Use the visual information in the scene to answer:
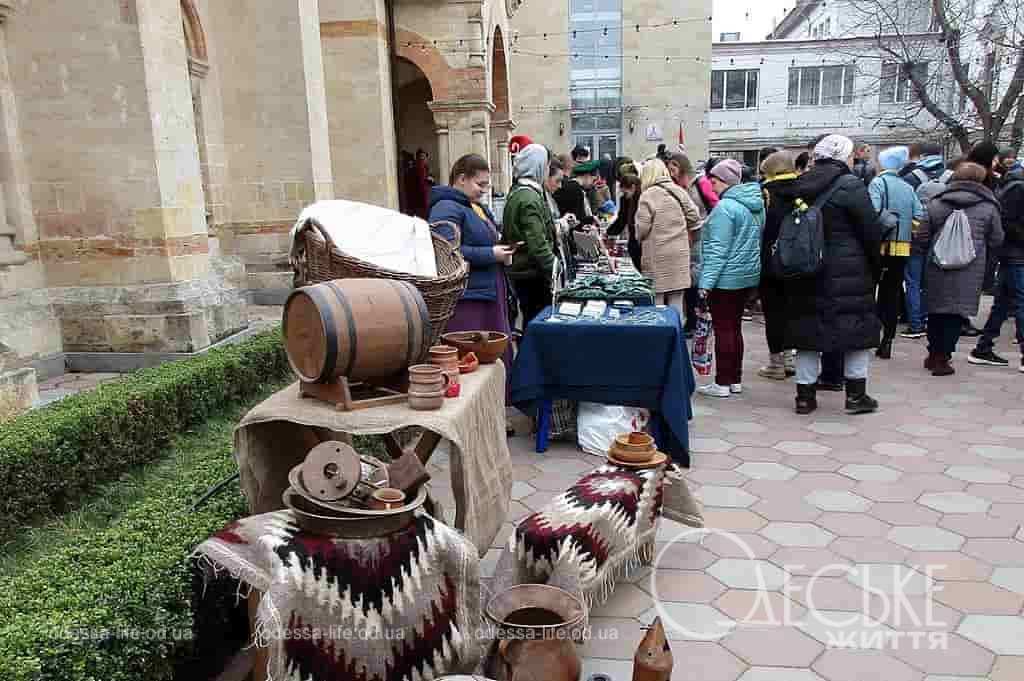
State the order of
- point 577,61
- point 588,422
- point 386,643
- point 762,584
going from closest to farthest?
point 386,643 < point 762,584 < point 588,422 < point 577,61

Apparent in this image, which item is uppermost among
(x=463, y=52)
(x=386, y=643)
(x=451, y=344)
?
(x=463, y=52)

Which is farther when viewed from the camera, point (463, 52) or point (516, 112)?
point (516, 112)

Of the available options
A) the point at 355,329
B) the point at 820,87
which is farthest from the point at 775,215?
the point at 820,87

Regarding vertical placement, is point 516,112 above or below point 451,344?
above

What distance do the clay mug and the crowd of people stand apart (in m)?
2.28

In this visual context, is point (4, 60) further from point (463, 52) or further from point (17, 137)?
point (463, 52)

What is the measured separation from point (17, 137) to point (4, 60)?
58cm

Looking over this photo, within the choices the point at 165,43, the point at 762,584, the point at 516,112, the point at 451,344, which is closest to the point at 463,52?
the point at 165,43

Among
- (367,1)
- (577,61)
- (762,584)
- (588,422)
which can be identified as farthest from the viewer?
(577,61)

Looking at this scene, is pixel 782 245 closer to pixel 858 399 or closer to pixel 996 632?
pixel 858 399

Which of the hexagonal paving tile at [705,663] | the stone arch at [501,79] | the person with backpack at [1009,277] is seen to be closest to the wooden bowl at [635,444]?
the hexagonal paving tile at [705,663]

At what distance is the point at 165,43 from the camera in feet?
18.7

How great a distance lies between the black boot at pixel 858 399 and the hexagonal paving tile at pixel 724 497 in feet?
5.99

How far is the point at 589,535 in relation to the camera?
2.83 meters
